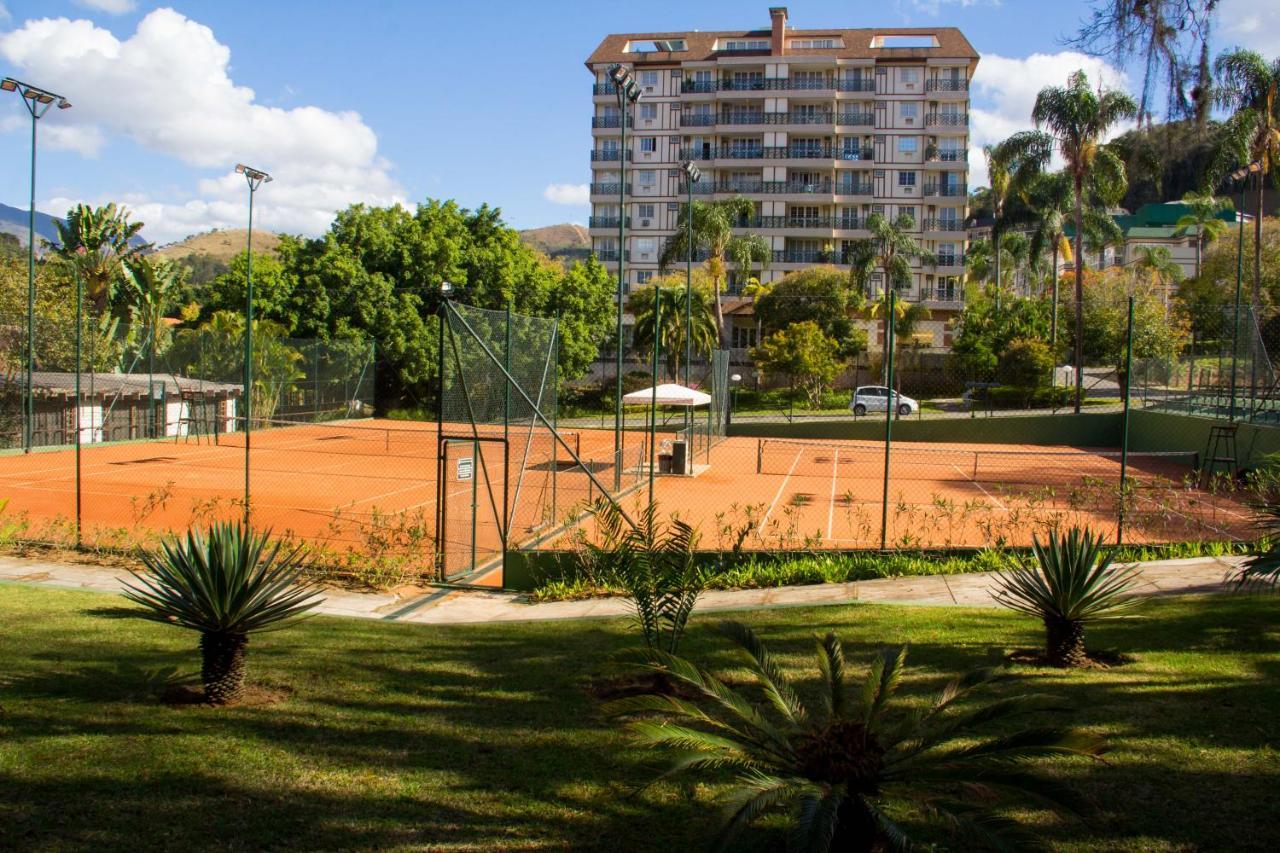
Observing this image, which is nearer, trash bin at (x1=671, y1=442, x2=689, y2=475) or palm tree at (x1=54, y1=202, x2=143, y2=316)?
trash bin at (x1=671, y1=442, x2=689, y2=475)

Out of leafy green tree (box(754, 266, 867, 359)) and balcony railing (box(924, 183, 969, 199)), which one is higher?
balcony railing (box(924, 183, 969, 199))

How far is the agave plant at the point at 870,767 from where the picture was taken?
3.76 metres

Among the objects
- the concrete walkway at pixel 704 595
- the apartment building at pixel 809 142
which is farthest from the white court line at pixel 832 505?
the apartment building at pixel 809 142

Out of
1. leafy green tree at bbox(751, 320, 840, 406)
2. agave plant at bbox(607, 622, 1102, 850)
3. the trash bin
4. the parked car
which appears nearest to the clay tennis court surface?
the trash bin

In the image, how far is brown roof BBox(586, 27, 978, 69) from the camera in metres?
75.1

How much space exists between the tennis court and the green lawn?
6.18 feet

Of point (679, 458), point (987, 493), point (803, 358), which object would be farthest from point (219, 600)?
point (803, 358)

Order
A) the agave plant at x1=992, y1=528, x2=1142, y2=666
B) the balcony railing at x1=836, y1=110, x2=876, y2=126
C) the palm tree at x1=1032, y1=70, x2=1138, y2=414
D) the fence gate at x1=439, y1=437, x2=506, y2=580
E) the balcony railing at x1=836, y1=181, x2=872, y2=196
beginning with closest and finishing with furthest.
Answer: the agave plant at x1=992, y1=528, x2=1142, y2=666 < the fence gate at x1=439, y1=437, x2=506, y2=580 < the palm tree at x1=1032, y1=70, x2=1138, y2=414 < the balcony railing at x1=836, y1=110, x2=876, y2=126 < the balcony railing at x1=836, y1=181, x2=872, y2=196

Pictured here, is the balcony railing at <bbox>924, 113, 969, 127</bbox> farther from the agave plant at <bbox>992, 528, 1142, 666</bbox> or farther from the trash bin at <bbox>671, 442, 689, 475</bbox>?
the agave plant at <bbox>992, 528, 1142, 666</bbox>

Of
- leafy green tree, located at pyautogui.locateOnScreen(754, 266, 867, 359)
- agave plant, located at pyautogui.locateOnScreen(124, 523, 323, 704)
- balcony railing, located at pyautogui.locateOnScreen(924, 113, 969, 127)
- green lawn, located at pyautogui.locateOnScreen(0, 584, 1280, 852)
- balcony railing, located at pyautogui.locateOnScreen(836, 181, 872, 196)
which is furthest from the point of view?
balcony railing, located at pyautogui.locateOnScreen(836, 181, 872, 196)

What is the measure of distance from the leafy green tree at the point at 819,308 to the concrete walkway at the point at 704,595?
140 feet

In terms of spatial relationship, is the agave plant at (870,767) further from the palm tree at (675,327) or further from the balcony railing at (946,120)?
the balcony railing at (946,120)

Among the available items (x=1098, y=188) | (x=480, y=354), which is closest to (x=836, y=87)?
(x=1098, y=188)

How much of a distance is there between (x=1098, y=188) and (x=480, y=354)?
129 feet
